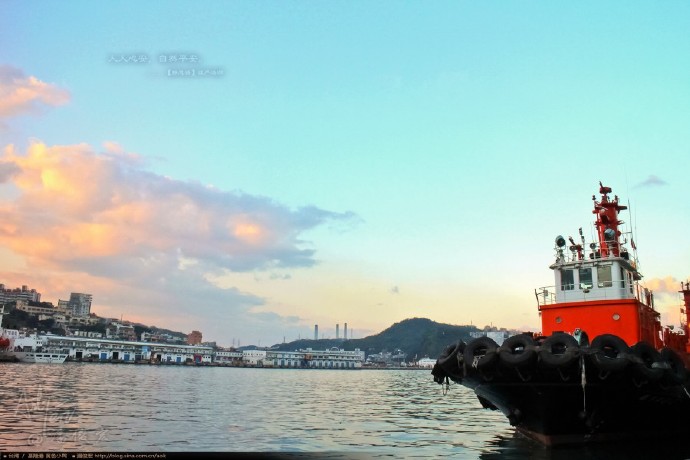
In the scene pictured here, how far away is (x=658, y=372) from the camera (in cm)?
1408

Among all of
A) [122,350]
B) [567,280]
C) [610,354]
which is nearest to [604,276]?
[567,280]

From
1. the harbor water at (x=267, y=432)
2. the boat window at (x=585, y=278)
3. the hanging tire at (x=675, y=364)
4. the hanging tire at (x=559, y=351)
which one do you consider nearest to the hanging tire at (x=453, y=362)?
the harbor water at (x=267, y=432)

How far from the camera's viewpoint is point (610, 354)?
1433 cm

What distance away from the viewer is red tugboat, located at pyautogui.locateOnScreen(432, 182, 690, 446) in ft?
45.5

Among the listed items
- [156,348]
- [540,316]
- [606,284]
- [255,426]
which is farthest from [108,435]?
[156,348]

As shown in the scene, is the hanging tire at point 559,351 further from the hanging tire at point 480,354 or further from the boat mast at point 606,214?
the boat mast at point 606,214

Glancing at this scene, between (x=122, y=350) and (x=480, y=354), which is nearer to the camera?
(x=480, y=354)

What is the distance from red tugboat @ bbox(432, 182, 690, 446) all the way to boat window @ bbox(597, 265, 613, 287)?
0.24 m

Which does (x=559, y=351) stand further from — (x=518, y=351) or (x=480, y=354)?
(x=480, y=354)

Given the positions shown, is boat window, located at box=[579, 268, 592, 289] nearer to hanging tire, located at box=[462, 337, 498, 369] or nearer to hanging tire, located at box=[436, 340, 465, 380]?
→ hanging tire, located at box=[436, 340, 465, 380]

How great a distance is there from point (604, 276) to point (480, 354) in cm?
672

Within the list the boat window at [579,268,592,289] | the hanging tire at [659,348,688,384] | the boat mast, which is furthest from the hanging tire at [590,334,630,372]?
the boat mast

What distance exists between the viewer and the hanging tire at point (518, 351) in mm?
14039

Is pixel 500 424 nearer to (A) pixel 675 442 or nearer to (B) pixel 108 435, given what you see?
(A) pixel 675 442
